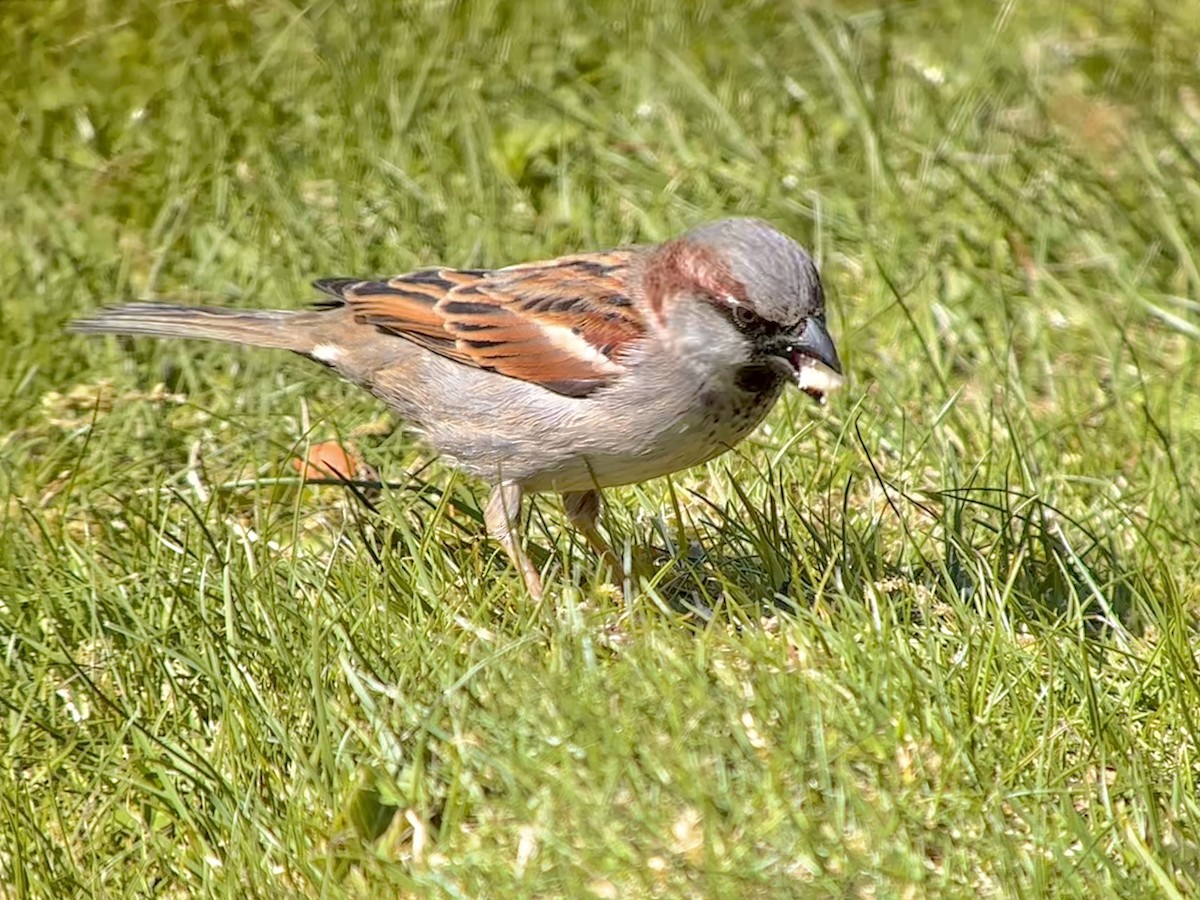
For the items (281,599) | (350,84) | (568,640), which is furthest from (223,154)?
(568,640)

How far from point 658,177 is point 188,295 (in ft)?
5.84

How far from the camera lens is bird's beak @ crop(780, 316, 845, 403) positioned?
14.1ft

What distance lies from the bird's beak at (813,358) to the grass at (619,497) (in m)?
0.37

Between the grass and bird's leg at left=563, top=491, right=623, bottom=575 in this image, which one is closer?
the grass

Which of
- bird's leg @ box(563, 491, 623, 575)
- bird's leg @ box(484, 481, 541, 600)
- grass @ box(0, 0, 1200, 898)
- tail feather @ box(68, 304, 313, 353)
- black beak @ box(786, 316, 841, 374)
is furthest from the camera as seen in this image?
tail feather @ box(68, 304, 313, 353)

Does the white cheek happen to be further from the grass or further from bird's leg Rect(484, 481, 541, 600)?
bird's leg Rect(484, 481, 541, 600)

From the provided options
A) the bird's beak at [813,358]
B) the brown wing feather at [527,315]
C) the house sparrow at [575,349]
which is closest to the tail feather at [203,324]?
the house sparrow at [575,349]

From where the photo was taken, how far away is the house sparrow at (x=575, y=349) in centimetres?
443

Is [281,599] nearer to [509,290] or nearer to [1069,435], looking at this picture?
[509,290]

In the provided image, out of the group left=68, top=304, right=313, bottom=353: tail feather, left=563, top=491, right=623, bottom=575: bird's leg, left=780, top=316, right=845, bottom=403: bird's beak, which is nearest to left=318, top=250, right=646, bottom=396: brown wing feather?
left=68, top=304, right=313, bottom=353: tail feather

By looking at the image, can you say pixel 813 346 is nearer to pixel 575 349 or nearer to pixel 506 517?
pixel 575 349

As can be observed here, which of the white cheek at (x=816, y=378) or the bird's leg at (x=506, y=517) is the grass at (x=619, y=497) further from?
the white cheek at (x=816, y=378)

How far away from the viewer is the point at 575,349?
4.78m

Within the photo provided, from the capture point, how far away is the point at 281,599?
439 cm
